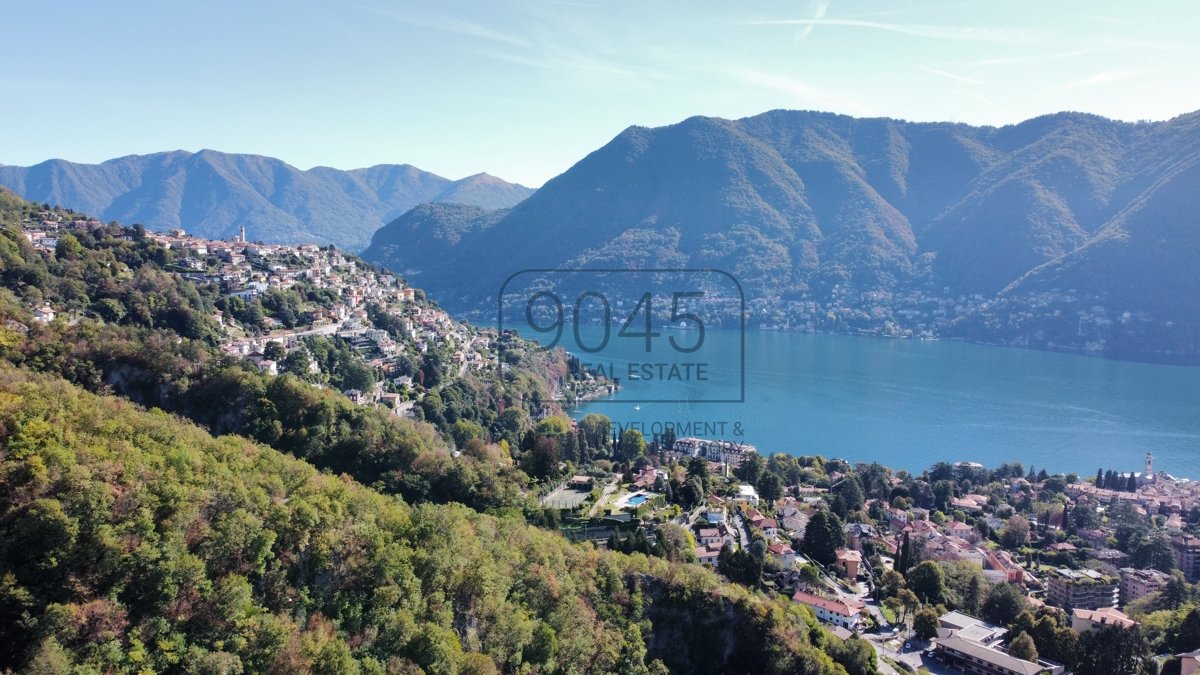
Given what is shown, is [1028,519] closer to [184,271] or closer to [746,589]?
[746,589]

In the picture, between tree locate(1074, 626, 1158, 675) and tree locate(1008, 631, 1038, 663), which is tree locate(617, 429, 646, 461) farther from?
tree locate(1074, 626, 1158, 675)

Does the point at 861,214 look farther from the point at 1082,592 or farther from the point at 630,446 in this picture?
the point at 1082,592

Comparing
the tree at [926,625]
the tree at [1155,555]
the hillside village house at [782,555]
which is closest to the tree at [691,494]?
the hillside village house at [782,555]

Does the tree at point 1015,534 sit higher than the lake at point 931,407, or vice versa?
the lake at point 931,407

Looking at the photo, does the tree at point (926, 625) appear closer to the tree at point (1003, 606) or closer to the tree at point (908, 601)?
the tree at point (908, 601)

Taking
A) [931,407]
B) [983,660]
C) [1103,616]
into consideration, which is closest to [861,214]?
[931,407]

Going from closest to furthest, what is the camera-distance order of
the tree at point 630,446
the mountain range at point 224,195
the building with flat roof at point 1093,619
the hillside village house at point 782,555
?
the building with flat roof at point 1093,619, the hillside village house at point 782,555, the tree at point 630,446, the mountain range at point 224,195
